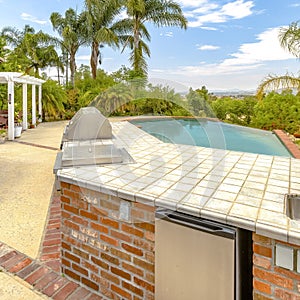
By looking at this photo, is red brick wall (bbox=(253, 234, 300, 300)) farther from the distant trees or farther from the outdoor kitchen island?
the distant trees

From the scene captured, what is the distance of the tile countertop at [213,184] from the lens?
69.0 inches

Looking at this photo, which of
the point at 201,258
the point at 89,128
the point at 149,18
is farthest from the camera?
the point at 149,18

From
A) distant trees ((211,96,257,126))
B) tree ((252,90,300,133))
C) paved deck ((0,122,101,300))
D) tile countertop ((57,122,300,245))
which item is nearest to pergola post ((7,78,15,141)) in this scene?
paved deck ((0,122,101,300))

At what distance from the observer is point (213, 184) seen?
96.3 inches

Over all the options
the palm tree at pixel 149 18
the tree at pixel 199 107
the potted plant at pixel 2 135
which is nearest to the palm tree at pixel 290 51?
the tree at pixel 199 107

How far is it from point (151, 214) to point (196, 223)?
1.25ft

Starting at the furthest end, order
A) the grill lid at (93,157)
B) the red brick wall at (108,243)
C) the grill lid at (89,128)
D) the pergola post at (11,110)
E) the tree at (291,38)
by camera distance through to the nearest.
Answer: the pergola post at (11,110), the tree at (291,38), the grill lid at (89,128), the grill lid at (93,157), the red brick wall at (108,243)

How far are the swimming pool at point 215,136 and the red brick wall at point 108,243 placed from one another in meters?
6.17

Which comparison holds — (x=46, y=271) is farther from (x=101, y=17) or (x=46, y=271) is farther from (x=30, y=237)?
(x=101, y=17)

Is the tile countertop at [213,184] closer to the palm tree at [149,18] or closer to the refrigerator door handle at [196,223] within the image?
the refrigerator door handle at [196,223]

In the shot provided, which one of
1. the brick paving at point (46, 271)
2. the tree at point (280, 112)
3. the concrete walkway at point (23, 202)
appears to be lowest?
the brick paving at point (46, 271)

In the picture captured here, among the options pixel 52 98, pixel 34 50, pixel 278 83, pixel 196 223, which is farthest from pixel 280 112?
pixel 34 50

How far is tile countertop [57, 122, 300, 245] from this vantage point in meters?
1.75

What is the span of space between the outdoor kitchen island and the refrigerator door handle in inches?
1.4
